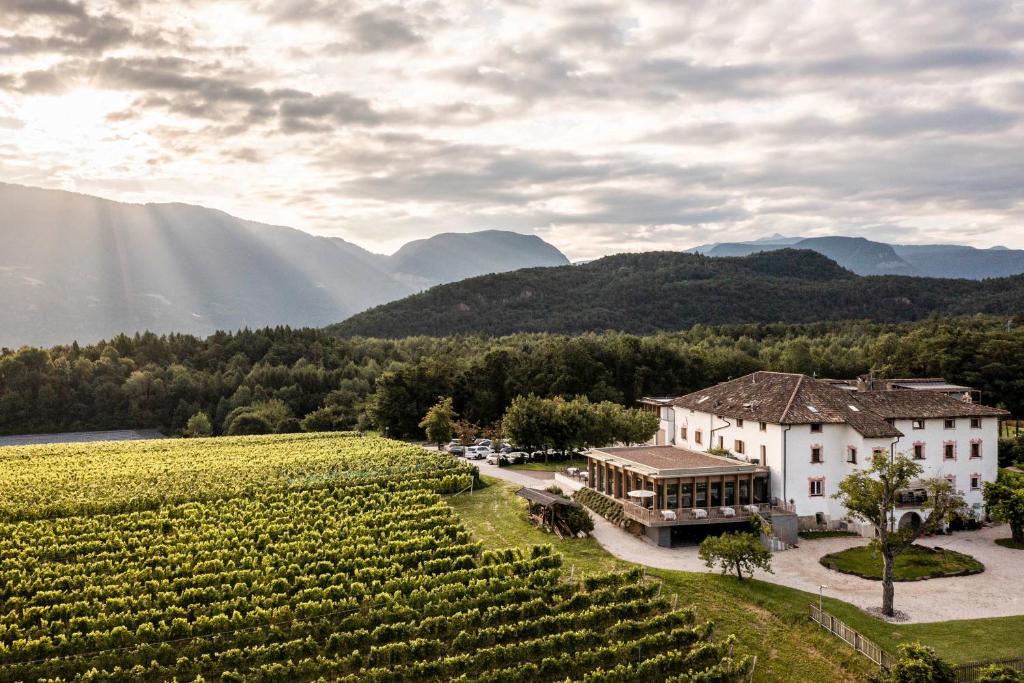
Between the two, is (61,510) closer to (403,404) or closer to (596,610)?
(596,610)

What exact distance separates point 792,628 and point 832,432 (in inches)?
602

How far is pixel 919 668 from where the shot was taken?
22.8 metres

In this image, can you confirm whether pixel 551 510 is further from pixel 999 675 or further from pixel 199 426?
pixel 199 426

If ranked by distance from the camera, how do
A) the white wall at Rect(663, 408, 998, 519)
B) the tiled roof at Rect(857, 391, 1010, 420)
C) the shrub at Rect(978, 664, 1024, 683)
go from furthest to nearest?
the tiled roof at Rect(857, 391, 1010, 420)
the white wall at Rect(663, 408, 998, 519)
the shrub at Rect(978, 664, 1024, 683)

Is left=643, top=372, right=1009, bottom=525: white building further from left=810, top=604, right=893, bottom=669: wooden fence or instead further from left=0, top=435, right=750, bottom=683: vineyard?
left=0, top=435, right=750, bottom=683: vineyard

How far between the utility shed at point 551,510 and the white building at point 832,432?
11.9 m

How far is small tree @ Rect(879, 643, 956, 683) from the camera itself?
22.7 metres

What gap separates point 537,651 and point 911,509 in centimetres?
2504

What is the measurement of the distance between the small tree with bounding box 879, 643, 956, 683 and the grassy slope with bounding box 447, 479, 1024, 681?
1.66 m

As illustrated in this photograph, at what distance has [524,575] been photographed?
29125 mm

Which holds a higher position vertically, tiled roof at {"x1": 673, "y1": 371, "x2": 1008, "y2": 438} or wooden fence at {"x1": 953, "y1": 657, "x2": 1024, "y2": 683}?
tiled roof at {"x1": 673, "y1": 371, "x2": 1008, "y2": 438}

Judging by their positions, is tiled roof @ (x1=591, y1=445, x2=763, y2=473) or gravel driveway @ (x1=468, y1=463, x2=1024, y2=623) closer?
gravel driveway @ (x1=468, y1=463, x2=1024, y2=623)

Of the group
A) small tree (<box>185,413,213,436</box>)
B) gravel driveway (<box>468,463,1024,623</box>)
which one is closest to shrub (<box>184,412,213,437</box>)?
small tree (<box>185,413,213,436</box>)

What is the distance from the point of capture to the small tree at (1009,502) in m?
37.9
